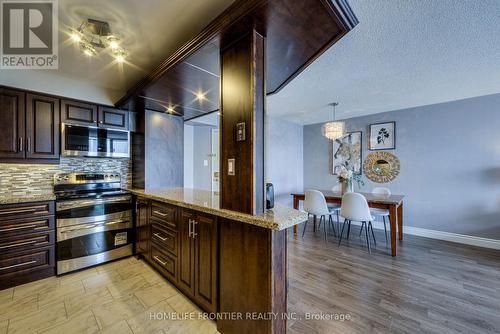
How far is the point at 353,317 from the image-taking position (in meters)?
1.72

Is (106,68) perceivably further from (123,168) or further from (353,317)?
(353,317)

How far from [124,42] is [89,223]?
2.09m

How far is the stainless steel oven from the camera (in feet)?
7.80

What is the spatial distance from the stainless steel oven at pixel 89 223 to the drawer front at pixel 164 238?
0.67 meters

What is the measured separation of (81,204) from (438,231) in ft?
18.2

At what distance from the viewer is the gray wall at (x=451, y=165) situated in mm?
3316

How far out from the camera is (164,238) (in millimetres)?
2213

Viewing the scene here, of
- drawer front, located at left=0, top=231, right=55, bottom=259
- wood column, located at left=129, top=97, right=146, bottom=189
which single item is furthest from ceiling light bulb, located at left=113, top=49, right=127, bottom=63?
drawer front, located at left=0, top=231, right=55, bottom=259

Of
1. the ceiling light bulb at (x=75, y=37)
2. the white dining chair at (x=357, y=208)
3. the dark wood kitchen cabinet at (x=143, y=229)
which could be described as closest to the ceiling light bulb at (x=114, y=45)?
the ceiling light bulb at (x=75, y=37)

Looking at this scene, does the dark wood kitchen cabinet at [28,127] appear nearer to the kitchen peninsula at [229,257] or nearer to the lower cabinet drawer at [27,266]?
the lower cabinet drawer at [27,266]

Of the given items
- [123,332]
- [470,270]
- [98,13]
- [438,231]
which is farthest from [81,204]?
[438,231]

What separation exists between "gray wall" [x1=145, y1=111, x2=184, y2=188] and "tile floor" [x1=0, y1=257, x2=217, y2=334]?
1.33m

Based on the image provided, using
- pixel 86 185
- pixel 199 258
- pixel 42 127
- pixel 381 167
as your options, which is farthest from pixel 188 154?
pixel 381 167

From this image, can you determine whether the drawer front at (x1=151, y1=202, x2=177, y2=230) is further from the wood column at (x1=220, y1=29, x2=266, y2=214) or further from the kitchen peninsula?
the wood column at (x1=220, y1=29, x2=266, y2=214)
